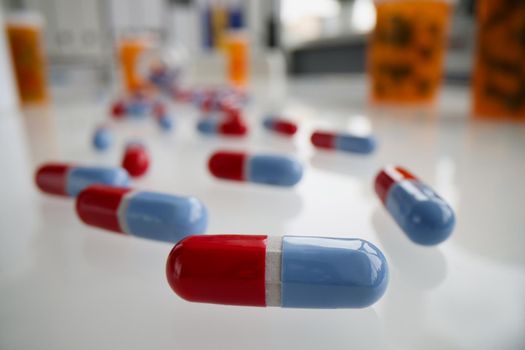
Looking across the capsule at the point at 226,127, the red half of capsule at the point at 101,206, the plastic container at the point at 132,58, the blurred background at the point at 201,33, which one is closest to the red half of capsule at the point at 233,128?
the capsule at the point at 226,127

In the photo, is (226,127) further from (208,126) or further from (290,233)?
(290,233)

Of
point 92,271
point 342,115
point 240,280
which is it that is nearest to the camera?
point 240,280

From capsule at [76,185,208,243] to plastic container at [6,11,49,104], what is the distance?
5.01 ft

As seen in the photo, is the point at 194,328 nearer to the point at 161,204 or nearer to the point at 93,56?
the point at 161,204

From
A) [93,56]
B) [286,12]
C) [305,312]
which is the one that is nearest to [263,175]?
[305,312]

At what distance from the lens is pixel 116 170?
0.55 metres

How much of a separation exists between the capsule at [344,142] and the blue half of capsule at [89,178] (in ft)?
1.37

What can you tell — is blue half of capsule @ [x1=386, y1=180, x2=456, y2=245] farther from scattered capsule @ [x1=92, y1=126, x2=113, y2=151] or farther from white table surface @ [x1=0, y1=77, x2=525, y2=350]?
scattered capsule @ [x1=92, y1=126, x2=113, y2=151]

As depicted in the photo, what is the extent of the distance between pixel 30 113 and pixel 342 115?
1.20 m

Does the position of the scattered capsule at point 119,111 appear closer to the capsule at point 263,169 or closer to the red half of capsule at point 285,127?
the red half of capsule at point 285,127

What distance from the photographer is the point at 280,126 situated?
3.24 feet

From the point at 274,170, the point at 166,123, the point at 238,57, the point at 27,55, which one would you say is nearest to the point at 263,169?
the point at 274,170

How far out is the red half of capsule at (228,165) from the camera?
23.6 inches

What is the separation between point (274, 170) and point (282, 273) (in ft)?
0.98
